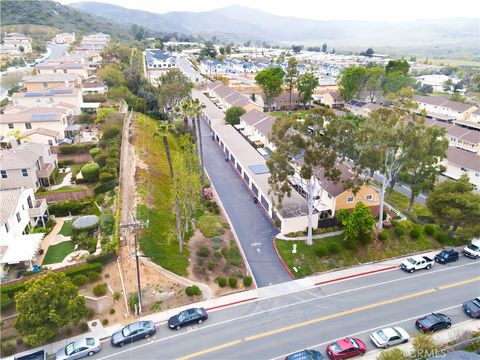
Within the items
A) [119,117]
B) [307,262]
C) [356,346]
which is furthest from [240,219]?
[119,117]

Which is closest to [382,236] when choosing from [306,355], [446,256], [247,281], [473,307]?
[446,256]

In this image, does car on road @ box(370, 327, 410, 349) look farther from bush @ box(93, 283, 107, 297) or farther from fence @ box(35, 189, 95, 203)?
fence @ box(35, 189, 95, 203)

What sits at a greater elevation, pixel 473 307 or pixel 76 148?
pixel 76 148

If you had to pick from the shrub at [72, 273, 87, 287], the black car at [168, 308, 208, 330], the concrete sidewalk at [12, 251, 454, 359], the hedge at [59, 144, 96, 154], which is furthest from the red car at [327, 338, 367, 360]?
the hedge at [59, 144, 96, 154]

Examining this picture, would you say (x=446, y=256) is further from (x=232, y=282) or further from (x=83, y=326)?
(x=83, y=326)

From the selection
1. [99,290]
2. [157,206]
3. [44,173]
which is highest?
[44,173]

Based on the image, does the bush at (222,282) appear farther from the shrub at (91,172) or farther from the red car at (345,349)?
the shrub at (91,172)
